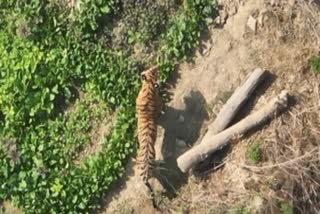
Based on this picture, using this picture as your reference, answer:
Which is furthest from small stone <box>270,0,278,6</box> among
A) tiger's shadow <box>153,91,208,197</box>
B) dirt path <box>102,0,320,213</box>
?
tiger's shadow <box>153,91,208,197</box>

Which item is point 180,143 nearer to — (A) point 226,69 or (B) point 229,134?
(B) point 229,134

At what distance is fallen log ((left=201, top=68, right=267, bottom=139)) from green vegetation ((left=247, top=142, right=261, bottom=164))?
0.47 meters

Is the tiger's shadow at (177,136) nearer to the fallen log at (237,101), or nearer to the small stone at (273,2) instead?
the fallen log at (237,101)

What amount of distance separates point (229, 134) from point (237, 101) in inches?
18.1

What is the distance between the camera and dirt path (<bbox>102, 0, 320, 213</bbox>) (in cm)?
1207

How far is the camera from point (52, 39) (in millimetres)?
12531

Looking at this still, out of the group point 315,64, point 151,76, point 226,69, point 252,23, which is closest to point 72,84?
point 151,76

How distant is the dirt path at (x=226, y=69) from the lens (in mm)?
12070

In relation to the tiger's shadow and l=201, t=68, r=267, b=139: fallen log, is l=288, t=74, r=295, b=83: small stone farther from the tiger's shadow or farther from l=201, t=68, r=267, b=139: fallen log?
the tiger's shadow

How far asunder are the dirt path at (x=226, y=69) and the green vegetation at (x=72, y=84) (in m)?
0.27

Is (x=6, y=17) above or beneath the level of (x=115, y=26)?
above

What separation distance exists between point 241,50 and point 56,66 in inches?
102

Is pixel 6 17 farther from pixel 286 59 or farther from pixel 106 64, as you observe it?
pixel 286 59

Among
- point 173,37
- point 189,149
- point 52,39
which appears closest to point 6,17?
point 52,39
